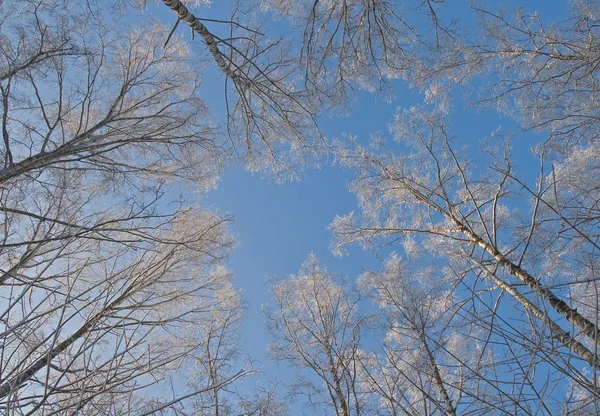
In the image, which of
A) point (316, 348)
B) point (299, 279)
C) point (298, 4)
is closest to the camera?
point (298, 4)

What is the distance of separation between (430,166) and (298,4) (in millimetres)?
3211

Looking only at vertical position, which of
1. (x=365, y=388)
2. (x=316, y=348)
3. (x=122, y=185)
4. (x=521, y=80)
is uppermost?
(x=521, y=80)

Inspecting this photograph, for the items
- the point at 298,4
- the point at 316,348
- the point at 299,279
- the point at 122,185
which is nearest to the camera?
the point at 298,4

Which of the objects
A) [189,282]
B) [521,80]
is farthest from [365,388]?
[521,80]

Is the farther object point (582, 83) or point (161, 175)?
point (161, 175)

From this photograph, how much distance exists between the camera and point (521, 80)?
4.65 m

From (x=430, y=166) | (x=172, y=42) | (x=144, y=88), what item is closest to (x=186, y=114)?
(x=144, y=88)

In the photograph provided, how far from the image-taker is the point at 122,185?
4.91 metres

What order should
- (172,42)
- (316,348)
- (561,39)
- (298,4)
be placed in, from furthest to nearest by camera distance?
(316,348) < (172,42) < (561,39) < (298,4)

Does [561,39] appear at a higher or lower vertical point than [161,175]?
higher

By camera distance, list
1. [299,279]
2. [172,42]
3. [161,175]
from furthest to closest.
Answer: [299,279] → [172,42] → [161,175]

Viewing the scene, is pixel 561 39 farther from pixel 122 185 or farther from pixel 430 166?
pixel 122 185

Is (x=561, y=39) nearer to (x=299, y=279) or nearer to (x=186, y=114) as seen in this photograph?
(x=186, y=114)

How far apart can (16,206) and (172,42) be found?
118 inches
